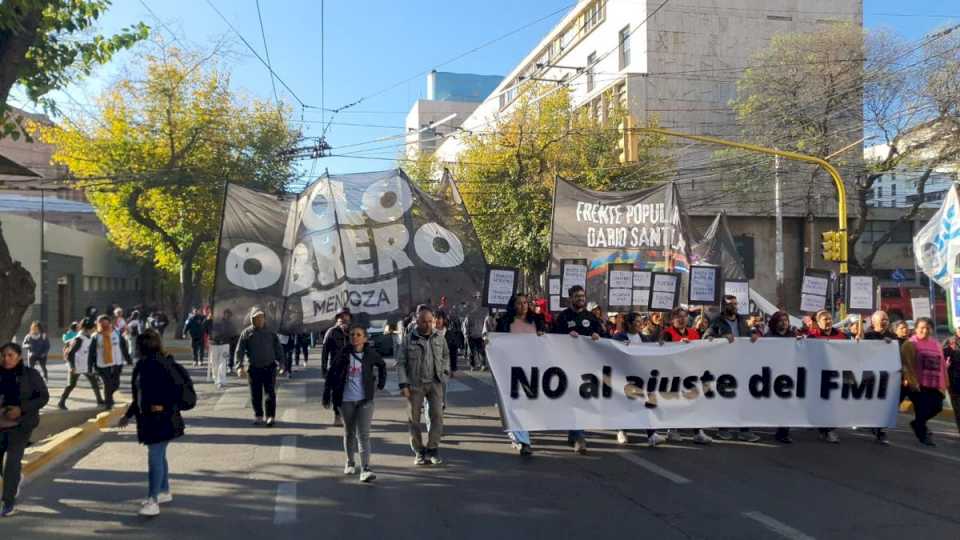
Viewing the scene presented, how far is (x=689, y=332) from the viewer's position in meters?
10.4

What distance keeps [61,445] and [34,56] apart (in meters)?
4.78

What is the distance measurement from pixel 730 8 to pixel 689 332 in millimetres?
34525

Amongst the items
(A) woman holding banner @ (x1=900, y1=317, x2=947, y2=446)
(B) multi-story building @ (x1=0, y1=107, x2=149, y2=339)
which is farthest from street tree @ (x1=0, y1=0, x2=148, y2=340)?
(B) multi-story building @ (x1=0, y1=107, x2=149, y2=339)

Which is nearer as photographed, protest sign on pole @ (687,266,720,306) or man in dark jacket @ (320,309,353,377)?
man in dark jacket @ (320,309,353,377)

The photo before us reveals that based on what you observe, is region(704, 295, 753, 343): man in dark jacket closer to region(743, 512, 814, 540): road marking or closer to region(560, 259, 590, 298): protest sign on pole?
region(560, 259, 590, 298): protest sign on pole

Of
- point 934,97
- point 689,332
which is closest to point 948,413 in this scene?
point 689,332

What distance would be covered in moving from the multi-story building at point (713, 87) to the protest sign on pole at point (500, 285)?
1008 inches

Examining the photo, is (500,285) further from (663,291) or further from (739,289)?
(739,289)

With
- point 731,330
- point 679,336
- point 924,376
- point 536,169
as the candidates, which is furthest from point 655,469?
point 536,169

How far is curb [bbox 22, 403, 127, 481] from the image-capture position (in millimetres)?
8927

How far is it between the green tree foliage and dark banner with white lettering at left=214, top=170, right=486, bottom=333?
2019 centimetres

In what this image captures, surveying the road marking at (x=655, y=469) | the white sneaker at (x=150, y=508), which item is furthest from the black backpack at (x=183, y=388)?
the road marking at (x=655, y=469)

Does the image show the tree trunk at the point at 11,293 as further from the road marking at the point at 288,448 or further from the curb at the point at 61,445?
the road marking at the point at 288,448

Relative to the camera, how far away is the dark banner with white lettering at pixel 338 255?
362 inches
